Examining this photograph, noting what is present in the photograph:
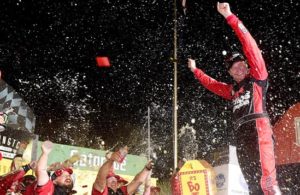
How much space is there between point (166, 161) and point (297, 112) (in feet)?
71.6

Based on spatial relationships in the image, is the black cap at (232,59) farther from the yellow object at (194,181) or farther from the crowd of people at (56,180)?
the yellow object at (194,181)

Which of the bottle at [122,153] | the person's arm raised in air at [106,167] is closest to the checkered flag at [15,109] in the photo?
the person's arm raised in air at [106,167]

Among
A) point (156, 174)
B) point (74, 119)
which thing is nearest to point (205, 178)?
point (74, 119)

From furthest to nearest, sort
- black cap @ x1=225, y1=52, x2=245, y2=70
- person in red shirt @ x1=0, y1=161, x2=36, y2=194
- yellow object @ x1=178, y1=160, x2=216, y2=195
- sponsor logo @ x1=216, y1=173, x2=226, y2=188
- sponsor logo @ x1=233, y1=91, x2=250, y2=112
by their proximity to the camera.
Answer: sponsor logo @ x1=216, y1=173, x2=226, y2=188
yellow object @ x1=178, y1=160, x2=216, y2=195
person in red shirt @ x1=0, y1=161, x2=36, y2=194
black cap @ x1=225, y1=52, x2=245, y2=70
sponsor logo @ x1=233, y1=91, x2=250, y2=112

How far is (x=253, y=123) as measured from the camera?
13.5 ft

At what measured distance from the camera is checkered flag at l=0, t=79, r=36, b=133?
10.3m

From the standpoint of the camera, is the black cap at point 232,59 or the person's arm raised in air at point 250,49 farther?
the black cap at point 232,59

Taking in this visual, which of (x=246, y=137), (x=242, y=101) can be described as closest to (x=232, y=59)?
(x=242, y=101)

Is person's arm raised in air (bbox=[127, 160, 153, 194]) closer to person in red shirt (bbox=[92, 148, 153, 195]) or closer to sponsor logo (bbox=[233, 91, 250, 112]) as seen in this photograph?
person in red shirt (bbox=[92, 148, 153, 195])

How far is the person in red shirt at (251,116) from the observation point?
3916 mm

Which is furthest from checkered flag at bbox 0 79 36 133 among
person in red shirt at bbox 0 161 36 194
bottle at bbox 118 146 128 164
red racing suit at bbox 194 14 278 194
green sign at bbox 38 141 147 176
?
red racing suit at bbox 194 14 278 194

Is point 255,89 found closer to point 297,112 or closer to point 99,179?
point 99,179

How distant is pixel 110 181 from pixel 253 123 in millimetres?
2142

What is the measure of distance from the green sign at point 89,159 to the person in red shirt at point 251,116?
846 centimetres
